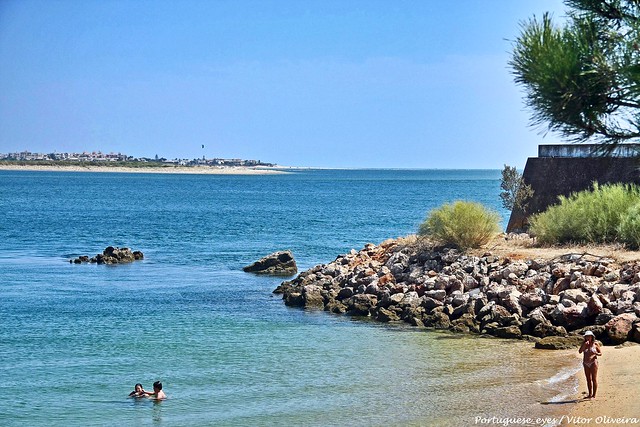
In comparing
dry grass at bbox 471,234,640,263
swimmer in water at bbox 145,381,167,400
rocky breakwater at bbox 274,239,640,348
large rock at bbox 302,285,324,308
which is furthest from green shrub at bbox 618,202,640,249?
swimmer in water at bbox 145,381,167,400

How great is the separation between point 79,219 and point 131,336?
45.9 m

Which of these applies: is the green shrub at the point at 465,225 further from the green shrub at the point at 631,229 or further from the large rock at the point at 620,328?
the large rock at the point at 620,328

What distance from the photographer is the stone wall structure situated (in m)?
29.3

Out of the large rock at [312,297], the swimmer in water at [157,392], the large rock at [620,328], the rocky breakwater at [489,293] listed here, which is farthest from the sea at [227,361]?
the large rock at [620,328]

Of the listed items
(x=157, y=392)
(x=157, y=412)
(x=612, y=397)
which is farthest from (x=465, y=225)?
(x=157, y=412)

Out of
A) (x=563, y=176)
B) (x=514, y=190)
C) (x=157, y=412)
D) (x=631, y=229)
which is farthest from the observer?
(x=514, y=190)

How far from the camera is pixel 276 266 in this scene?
3450cm

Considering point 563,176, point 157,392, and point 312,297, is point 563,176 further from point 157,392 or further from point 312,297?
point 157,392

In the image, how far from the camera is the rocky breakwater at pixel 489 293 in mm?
19703

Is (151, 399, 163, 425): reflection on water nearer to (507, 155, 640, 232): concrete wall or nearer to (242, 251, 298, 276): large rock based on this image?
(507, 155, 640, 232): concrete wall

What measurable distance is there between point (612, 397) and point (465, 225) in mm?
11734

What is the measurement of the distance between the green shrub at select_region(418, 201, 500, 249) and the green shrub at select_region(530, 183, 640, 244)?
1395mm

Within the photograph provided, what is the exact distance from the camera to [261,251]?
43344 millimetres

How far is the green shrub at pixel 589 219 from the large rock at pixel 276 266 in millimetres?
11298
